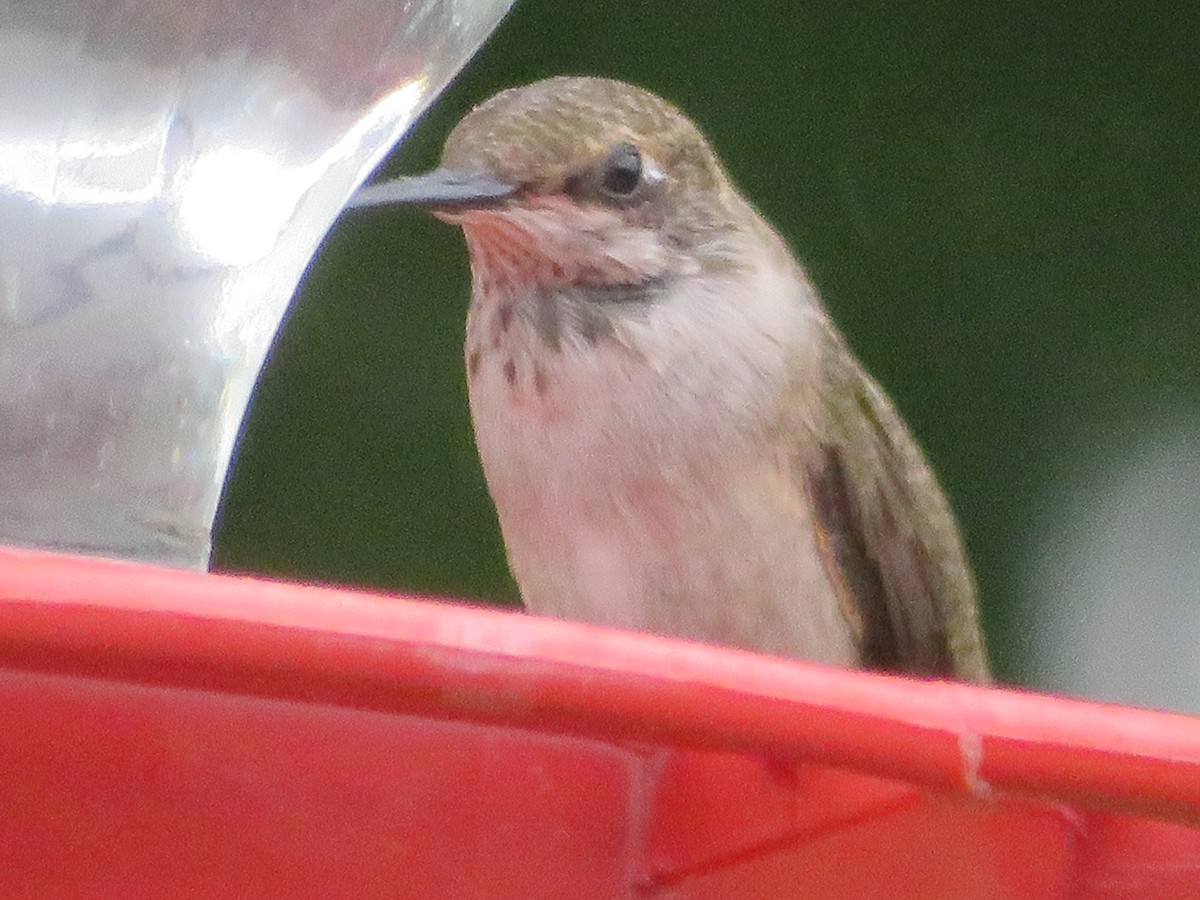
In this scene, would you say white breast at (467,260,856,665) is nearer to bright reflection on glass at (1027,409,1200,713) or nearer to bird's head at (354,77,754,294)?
bird's head at (354,77,754,294)

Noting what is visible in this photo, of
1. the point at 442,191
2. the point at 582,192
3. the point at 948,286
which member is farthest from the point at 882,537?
the point at 948,286

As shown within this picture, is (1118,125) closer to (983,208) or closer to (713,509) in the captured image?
(983,208)

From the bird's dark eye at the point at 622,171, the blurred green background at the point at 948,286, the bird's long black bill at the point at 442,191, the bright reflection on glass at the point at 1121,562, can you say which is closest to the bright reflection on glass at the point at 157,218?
the bird's long black bill at the point at 442,191

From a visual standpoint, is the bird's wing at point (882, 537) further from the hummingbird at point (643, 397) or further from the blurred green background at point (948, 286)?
the blurred green background at point (948, 286)

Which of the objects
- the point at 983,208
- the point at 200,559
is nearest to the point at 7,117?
the point at 200,559

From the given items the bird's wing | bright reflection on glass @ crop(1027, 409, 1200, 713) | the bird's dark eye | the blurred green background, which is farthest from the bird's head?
bright reflection on glass @ crop(1027, 409, 1200, 713)

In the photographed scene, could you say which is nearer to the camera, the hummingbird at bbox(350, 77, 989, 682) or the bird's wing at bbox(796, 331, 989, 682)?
the hummingbird at bbox(350, 77, 989, 682)

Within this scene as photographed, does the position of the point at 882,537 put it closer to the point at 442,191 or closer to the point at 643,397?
the point at 643,397
